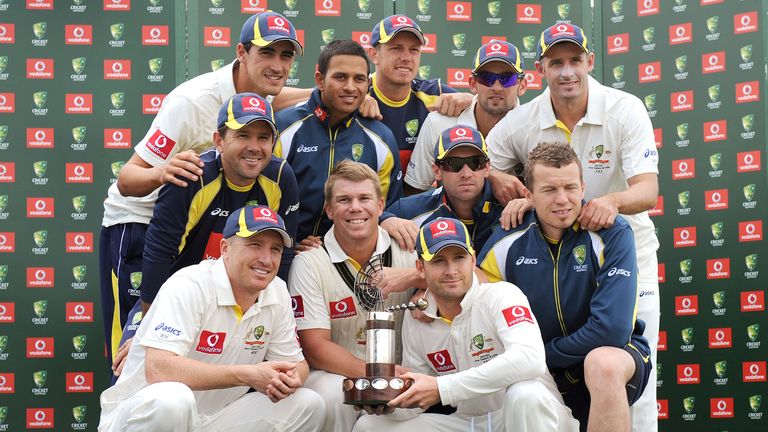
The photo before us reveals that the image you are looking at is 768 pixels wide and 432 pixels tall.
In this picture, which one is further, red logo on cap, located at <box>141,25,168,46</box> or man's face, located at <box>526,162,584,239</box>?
red logo on cap, located at <box>141,25,168,46</box>

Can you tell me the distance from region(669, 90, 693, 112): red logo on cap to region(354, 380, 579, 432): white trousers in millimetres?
→ 4421

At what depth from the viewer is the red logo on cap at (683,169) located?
8141mm

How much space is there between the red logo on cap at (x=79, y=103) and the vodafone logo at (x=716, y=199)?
5061 mm

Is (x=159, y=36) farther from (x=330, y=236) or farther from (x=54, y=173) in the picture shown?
(x=330, y=236)

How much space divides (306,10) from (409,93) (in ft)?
7.53

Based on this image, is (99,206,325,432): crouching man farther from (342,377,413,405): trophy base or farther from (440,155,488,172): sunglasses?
(440,155,488,172): sunglasses

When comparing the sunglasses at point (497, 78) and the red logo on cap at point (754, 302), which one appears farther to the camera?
the red logo on cap at point (754, 302)

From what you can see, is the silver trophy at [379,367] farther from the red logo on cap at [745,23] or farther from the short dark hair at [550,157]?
the red logo on cap at [745,23]

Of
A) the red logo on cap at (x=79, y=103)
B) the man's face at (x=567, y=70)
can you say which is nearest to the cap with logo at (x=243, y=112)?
the man's face at (x=567, y=70)

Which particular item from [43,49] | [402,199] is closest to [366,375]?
[402,199]

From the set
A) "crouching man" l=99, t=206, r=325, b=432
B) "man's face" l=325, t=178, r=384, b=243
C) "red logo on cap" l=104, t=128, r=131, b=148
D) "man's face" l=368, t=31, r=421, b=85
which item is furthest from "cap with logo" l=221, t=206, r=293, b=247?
"red logo on cap" l=104, t=128, r=131, b=148

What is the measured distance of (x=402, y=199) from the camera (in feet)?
17.9

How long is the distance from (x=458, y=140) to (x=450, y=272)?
2.79 feet

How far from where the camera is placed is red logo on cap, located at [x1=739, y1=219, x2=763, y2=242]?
7.96m
